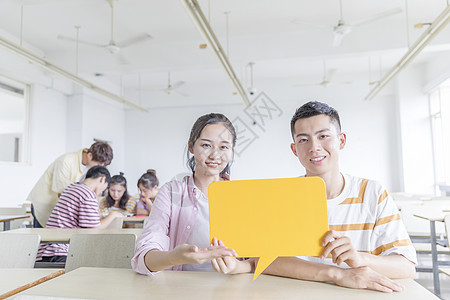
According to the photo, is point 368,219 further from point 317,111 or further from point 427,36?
point 427,36

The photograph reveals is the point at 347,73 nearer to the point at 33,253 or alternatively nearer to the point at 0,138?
the point at 0,138

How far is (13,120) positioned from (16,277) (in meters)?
6.09

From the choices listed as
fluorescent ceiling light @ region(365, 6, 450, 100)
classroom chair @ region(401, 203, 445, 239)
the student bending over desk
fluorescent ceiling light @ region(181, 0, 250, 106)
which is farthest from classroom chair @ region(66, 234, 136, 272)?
fluorescent ceiling light @ region(365, 6, 450, 100)

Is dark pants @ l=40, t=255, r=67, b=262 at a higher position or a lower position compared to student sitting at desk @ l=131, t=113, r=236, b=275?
lower

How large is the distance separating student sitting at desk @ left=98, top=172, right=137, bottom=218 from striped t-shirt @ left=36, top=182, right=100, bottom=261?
1.24m

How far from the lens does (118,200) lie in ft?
13.4

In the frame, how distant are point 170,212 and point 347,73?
8368 mm

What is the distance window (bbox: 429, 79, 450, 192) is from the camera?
736 centimetres

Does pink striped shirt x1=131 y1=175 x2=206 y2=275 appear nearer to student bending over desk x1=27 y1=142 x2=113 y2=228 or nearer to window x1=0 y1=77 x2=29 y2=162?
student bending over desk x1=27 y1=142 x2=113 y2=228

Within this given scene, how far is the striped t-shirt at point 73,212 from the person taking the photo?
243 cm

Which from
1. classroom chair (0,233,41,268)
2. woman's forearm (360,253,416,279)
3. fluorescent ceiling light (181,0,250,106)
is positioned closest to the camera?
woman's forearm (360,253,416,279)

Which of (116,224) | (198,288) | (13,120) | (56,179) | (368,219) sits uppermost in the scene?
(13,120)

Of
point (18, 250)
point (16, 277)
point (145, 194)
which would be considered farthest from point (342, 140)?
point (145, 194)

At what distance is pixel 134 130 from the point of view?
32.4ft
